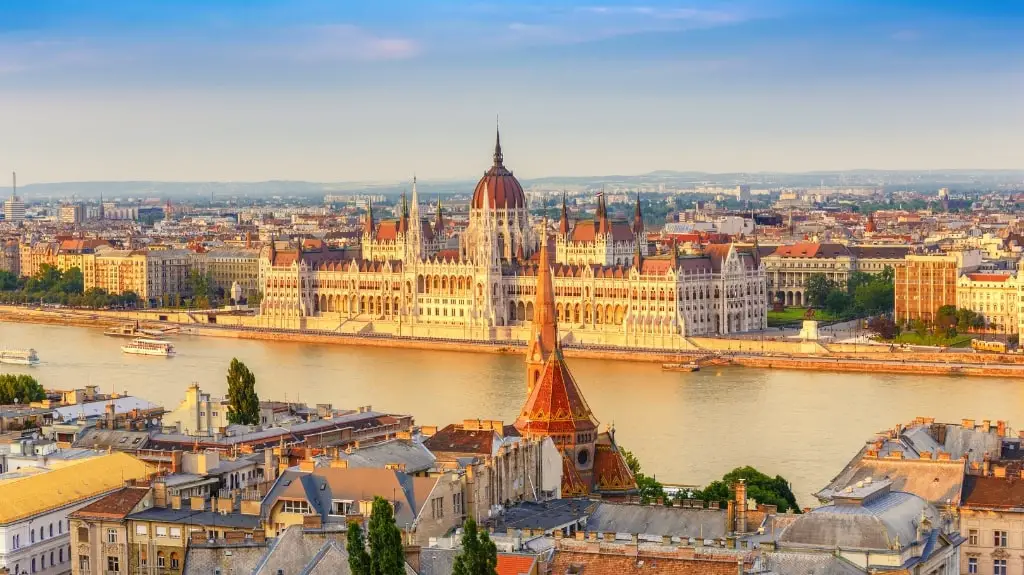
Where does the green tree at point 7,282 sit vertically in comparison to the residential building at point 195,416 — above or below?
below

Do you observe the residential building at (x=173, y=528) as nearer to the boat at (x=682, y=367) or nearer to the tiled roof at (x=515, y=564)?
the tiled roof at (x=515, y=564)

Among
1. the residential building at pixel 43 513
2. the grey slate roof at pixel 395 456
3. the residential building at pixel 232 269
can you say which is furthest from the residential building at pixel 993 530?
the residential building at pixel 232 269

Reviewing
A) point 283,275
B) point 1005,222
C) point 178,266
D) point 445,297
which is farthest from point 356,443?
point 1005,222

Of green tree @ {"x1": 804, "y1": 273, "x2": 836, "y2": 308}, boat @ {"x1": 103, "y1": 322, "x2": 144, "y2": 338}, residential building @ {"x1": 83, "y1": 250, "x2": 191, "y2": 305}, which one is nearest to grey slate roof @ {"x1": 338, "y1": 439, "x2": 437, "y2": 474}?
boat @ {"x1": 103, "y1": 322, "x2": 144, "y2": 338}

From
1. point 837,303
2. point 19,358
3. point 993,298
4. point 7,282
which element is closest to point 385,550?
point 19,358

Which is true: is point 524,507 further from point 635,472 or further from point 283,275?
point 283,275

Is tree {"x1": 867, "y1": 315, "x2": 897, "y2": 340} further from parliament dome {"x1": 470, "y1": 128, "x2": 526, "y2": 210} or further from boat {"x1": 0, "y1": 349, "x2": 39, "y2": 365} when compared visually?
boat {"x1": 0, "y1": 349, "x2": 39, "y2": 365}

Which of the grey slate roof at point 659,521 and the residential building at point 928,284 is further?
the residential building at point 928,284
